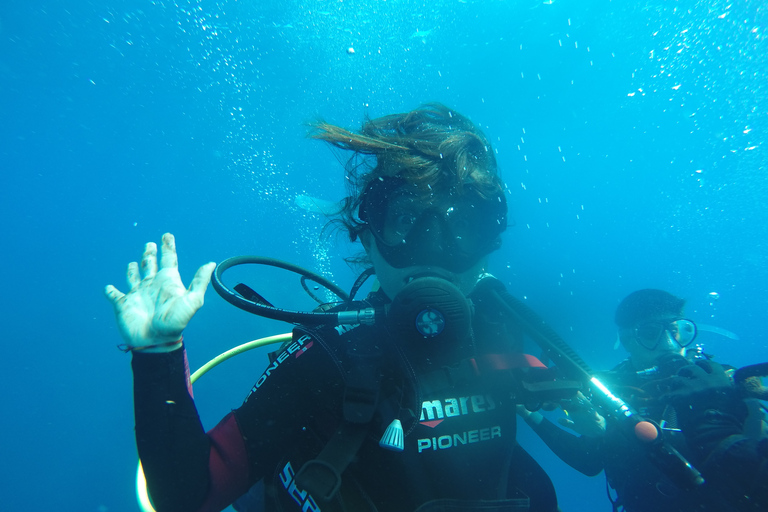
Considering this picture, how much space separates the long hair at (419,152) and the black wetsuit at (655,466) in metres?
1.56

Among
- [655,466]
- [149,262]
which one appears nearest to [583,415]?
[655,466]

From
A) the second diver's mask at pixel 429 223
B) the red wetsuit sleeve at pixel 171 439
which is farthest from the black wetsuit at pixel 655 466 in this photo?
the red wetsuit sleeve at pixel 171 439

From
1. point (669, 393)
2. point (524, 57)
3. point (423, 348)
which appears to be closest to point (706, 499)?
point (669, 393)

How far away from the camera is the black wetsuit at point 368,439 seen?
1471 mm

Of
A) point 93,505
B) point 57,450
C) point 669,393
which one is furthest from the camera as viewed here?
point 57,450

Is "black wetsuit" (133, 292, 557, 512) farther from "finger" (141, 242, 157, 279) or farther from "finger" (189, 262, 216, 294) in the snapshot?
"finger" (141, 242, 157, 279)

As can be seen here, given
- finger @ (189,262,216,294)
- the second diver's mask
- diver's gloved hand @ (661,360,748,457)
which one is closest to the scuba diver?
diver's gloved hand @ (661,360,748,457)

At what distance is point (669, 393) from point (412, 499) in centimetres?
306

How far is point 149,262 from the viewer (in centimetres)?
158

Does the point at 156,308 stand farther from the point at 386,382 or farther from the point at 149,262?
the point at 386,382

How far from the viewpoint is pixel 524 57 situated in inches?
568

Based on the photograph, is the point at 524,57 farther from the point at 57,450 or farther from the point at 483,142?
the point at 57,450

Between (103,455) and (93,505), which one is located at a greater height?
(103,455)

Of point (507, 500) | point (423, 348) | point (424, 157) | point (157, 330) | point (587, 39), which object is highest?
point (587, 39)
